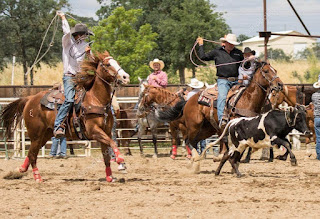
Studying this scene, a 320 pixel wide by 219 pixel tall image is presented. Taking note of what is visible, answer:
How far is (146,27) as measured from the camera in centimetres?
2859

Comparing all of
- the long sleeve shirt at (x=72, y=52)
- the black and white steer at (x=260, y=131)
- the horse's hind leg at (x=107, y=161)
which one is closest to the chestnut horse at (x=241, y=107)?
the black and white steer at (x=260, y=131)

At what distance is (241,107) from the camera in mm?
10352

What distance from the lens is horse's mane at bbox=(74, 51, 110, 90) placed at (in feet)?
30.6

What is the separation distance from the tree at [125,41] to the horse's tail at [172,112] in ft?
44.5

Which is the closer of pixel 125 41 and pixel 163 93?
pixel 163 93

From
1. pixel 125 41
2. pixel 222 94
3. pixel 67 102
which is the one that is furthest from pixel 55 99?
pixel 125 41

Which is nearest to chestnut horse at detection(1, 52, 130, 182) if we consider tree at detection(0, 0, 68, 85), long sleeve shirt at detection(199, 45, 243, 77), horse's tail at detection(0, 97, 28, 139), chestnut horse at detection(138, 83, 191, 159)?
horse's tail at detection(0, 97, 28, 139)

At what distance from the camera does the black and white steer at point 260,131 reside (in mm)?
9383

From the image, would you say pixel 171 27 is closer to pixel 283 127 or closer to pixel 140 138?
pixel 140 138

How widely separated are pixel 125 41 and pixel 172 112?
1491cm

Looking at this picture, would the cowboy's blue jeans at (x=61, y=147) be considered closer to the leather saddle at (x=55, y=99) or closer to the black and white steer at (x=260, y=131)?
the leather saddle at (x=55, y=99)

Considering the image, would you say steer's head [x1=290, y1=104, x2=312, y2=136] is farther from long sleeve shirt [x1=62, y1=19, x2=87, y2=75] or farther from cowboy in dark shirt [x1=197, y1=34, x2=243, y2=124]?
long sleeve shirt [x1=62, y1=19, x2=87, y2=75]

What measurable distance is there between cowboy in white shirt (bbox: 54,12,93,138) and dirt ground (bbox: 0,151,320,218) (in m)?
1.03

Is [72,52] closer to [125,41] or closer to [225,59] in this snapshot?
[225,59]
